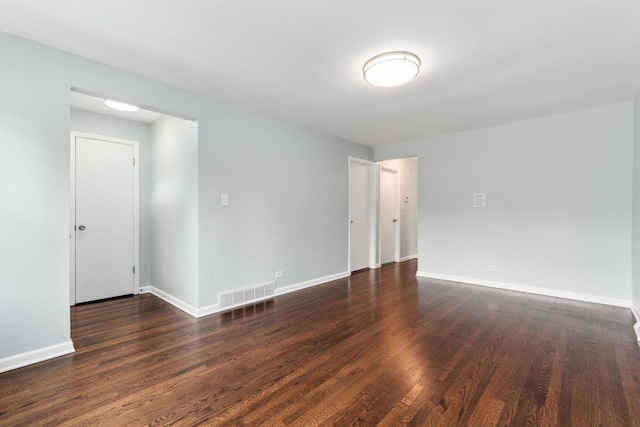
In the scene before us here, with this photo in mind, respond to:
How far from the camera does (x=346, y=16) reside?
6.19ft

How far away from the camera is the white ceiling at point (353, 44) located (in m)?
1.83

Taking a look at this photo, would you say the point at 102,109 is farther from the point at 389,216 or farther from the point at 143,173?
the point at 389,216

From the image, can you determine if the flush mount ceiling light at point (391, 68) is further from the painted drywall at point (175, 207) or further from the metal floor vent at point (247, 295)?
the metal floor vent at point (247, 295)

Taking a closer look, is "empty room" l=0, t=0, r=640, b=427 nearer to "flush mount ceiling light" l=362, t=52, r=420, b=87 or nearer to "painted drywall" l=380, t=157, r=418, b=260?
"flush mount ceiling light" l=362, t=52, r=420, b=87

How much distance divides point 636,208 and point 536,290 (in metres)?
1.51

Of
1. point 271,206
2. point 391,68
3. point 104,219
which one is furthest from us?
point 271,206

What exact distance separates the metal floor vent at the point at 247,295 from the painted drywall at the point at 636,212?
4135 mm

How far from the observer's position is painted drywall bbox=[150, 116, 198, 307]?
3297mm

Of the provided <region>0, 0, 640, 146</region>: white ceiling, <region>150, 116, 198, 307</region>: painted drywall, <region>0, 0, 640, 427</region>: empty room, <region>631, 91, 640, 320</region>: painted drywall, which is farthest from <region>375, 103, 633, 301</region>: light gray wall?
<region>150, 116, 198, 307</region>: painted drywall

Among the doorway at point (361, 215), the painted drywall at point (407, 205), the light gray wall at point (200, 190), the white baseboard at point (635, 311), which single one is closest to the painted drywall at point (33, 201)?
the light gray wall at point (200, 190)

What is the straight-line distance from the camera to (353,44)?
2.21 metres

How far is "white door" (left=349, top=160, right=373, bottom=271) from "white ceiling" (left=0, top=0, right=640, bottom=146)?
224cm

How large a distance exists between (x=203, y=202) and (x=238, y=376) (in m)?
1.93

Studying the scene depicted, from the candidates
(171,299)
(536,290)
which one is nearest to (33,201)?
(171,299)
